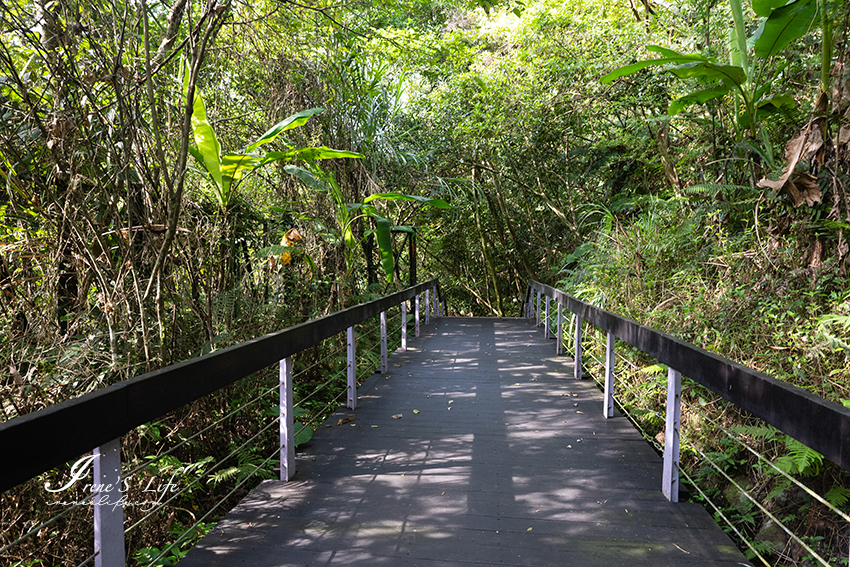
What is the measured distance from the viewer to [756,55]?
413 cm

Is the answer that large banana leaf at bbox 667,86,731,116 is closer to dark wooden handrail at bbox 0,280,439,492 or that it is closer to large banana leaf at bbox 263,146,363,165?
large banana leaf at bbox 263,146,363,165

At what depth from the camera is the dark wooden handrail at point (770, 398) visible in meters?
1.46

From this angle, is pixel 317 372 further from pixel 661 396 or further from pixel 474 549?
pixel 474 549

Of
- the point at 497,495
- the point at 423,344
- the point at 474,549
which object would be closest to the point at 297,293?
the point at 423,344

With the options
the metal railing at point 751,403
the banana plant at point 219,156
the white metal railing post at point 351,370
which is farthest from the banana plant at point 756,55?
the white metal railing post at point 351,370

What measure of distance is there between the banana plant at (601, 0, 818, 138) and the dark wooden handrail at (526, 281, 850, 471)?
→ 2.21 metres

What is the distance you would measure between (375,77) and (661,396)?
4.43 meters

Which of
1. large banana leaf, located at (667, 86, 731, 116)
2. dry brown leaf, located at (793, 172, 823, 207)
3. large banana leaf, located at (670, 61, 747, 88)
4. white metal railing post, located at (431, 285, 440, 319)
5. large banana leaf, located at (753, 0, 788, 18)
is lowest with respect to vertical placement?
white metal railing post, located at (431, 285, 440, 319)

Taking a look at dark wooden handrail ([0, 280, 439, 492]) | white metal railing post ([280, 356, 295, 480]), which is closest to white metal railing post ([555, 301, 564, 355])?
white metal railing post ([280, 356, 295, 480])

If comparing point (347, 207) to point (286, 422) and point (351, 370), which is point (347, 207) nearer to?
point (351, 370)

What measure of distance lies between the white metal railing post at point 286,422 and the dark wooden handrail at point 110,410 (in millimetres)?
164

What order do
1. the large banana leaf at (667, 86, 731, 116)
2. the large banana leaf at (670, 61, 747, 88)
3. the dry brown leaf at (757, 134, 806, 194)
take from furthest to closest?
the large banana leaf at (667, 86, 731, 116), the large banana leaf at (670, 61, 747, 88), the dry brown leaf at (757, 134, 806, 194)

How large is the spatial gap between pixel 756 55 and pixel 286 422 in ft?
14.2

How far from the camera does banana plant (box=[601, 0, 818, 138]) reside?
3.75 m
